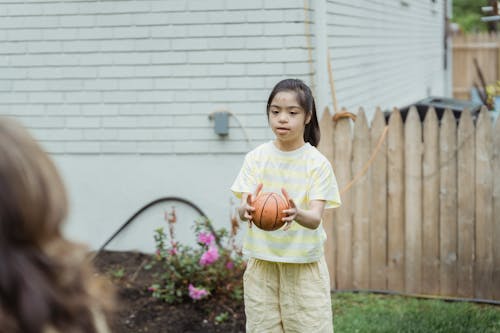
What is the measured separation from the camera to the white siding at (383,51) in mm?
8602

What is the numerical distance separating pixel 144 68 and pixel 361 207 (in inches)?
97.7

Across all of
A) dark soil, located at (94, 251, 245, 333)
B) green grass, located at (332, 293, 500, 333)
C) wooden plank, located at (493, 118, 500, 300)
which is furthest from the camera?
wooden plank, located at (493, 118, 500, 300)

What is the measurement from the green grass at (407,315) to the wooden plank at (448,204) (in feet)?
0.80

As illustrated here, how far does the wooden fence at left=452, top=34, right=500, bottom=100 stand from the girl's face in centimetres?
1916

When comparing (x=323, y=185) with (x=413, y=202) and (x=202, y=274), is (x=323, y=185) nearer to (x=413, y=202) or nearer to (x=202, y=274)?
(x=202, y=274)

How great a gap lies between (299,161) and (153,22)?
368cm

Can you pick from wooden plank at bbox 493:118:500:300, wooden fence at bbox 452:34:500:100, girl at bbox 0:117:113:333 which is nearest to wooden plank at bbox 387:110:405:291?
wooden plank at bbox 493:118:500:300

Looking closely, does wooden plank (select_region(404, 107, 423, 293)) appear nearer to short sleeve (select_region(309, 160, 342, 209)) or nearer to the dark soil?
the dark soil

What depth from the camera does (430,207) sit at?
692 centimetres

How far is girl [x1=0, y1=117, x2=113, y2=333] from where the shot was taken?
169cm

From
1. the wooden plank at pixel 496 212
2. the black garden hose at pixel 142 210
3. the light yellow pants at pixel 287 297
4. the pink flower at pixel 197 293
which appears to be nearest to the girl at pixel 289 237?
the light yellow pants at pixel 287 297

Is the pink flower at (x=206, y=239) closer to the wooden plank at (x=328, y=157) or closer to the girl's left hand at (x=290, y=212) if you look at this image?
the wooden plank at (x=328, y=157)

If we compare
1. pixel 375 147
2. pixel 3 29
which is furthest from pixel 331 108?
pixel 3 29

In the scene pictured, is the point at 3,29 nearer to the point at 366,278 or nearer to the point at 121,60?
the point at 121,60
